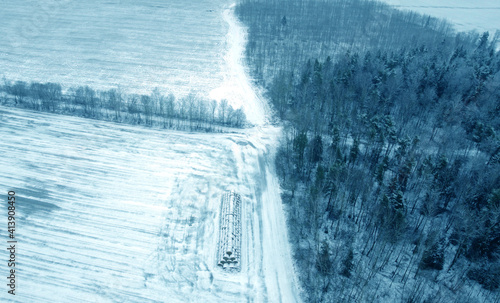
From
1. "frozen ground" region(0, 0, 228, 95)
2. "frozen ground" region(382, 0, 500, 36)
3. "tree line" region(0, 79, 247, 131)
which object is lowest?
"tree line" region(0, 79, 247, 131)

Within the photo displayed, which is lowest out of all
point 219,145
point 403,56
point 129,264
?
point 129,264

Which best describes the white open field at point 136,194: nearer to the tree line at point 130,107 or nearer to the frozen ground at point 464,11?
the tree line at point 130,107

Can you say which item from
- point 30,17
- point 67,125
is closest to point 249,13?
point 30,17

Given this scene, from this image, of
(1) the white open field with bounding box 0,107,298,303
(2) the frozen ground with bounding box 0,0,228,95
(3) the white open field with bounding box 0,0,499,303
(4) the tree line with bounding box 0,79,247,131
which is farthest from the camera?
(2) the frozen ground with bounding box 0,0,228,95

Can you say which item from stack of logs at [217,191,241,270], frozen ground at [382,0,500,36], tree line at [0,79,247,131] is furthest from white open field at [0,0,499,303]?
frozen ground at [382,0,500,36]

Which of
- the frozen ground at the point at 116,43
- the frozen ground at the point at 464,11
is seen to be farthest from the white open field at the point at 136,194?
the frozen ground at the point at 464,11

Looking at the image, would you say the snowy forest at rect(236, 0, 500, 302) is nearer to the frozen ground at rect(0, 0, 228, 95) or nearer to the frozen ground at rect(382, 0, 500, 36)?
the frozen ground at rect(0, 0, 228, 95)

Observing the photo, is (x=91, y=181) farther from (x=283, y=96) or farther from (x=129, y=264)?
(x=283, y=96)
